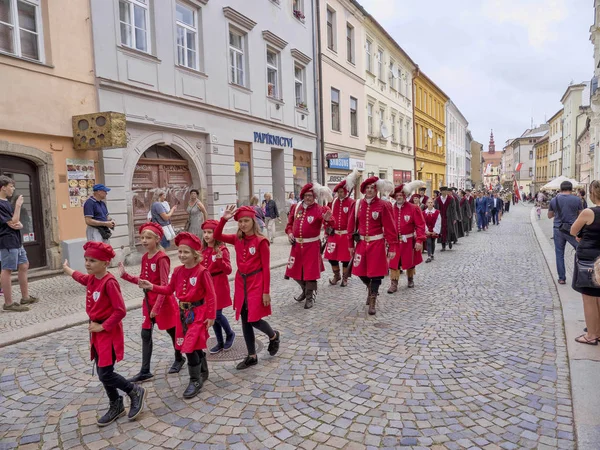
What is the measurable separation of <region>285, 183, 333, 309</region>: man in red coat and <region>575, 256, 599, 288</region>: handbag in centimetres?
318

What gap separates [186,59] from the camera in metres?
12.3

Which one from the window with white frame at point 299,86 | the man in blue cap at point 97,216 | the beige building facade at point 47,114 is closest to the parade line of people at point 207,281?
the man in blue cap at point 97,216

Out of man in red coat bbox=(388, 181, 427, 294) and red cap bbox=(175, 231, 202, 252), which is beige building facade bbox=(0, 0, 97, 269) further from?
man in red coat bbox=(388, 181, 427, 294)

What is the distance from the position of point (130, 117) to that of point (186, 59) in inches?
116

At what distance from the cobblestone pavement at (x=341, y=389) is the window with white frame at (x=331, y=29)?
17.8 m

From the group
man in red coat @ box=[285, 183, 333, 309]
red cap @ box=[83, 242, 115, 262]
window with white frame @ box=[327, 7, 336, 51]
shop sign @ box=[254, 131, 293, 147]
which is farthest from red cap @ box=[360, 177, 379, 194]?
window with white frame @ box=[327, 7, 336, 51]

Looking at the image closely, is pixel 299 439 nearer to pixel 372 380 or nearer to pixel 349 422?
pixel 349 422

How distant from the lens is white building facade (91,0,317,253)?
10.2 meters

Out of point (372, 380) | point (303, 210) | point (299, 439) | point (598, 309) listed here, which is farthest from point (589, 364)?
point (303, 210)

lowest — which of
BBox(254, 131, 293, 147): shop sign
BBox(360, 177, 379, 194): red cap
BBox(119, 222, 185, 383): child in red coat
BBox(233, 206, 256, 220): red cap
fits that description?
BBox(119, 222, 185, 383): child in red coat

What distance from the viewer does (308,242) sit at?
662 centimetres

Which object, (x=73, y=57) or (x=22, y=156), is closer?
(x=22, y=156)

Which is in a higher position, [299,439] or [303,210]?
[303,210]

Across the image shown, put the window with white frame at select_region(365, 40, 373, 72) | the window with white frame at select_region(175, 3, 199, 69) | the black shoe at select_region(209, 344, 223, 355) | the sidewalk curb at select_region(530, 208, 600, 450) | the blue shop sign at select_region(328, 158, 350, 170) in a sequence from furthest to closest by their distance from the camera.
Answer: the window with white frame at select_region(365, 40, 373, 72), the blue shop sign at select_region(328, 158, 350, 170), the window with white frame at select_region(175, 3, 199, 69), the black shoe at select_region(209, 344, 223, 355), the sidewalk curb at select_region(530, 208, 600, 450)
